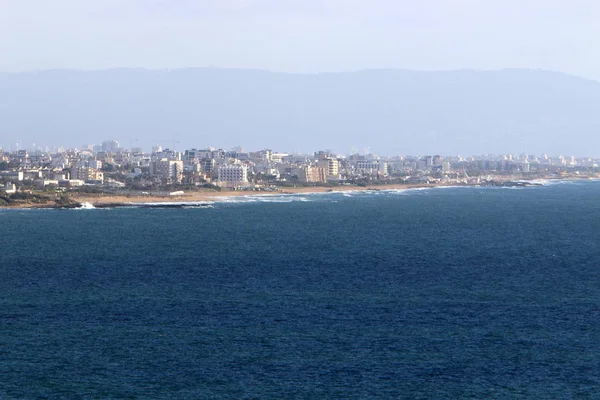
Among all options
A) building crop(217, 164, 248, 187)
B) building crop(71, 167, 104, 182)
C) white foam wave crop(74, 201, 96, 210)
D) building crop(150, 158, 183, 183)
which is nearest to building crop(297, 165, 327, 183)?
building crop(217, 164, 248, 187)

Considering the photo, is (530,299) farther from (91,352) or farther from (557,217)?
(557,217)

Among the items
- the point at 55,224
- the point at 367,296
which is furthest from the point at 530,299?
the point at 55,224

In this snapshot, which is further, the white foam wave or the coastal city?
the coastal city

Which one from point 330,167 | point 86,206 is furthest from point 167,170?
point 86,206

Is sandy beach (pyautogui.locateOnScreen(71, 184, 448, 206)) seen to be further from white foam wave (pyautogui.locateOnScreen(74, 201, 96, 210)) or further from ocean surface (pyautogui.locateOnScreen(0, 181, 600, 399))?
ocean surface (pyautogui.locateOnScreen(0, 181, 600, 399))

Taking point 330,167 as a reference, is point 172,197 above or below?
below

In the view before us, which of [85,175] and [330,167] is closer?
[85,175]

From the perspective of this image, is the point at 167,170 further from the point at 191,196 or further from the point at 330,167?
the point at 330,167

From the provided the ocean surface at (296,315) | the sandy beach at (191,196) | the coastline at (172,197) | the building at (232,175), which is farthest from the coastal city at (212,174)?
the ocean surface at (296,315)
